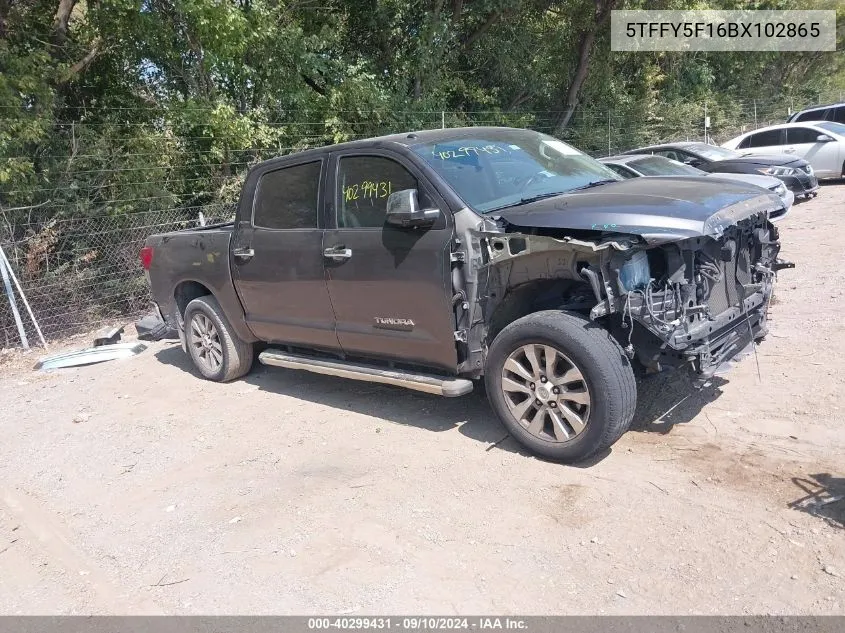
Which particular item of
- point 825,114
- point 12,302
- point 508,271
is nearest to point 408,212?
point 508,271

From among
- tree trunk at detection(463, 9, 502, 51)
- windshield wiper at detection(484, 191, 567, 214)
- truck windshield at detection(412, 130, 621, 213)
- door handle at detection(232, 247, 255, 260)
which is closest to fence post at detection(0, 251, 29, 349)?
door handle at detection(232, 247, 255, 260)

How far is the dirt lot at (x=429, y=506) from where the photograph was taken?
3.12 metres

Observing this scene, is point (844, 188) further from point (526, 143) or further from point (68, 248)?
point (68, 248)

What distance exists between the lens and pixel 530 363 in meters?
4.13

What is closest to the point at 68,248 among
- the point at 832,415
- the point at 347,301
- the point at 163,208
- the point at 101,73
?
the point at 163,208

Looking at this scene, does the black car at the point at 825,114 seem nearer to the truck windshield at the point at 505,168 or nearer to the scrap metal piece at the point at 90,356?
the truck windshield at the point at 505,168

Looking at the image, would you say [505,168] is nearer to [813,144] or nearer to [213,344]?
[213,344]

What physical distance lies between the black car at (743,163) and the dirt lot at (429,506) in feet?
23.7

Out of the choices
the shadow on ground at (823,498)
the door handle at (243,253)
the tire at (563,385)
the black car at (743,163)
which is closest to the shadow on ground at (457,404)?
the tire at (563,385)

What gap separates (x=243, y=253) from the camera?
5.82m

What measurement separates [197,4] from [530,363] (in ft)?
25.9

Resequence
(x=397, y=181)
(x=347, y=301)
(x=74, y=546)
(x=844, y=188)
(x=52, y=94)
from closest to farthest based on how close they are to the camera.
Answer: (x=74, y=546) < (x=397, y=181) < (x=347, y=301) < (x=52, y=94) < (x=844, y=188)

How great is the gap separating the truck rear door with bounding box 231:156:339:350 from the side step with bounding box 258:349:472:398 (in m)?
0.14

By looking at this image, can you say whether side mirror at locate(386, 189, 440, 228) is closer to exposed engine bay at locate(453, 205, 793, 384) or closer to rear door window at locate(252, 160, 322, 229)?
exposed engine bay at locate(453, 205, 793, 384)
